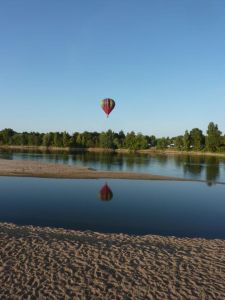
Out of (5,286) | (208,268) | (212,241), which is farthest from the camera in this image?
(212,241)

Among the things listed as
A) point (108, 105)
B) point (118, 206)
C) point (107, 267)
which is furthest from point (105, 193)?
point (108, 105)

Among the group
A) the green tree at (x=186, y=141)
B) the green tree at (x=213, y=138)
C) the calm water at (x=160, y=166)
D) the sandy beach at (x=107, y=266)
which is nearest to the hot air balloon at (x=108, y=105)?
the calm water at (x=160, y=166)

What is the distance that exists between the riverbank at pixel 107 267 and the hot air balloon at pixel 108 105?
55.2 meters

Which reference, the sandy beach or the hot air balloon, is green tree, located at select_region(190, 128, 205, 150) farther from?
the sandy beach

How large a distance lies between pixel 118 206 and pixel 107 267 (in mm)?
15129

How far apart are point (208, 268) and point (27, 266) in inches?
288

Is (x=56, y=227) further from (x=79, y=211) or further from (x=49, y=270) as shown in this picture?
(x=49, y=270)

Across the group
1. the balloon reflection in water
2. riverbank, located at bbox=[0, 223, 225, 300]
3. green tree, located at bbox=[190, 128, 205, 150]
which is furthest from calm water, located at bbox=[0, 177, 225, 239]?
green tree, located at bbox=[190, 128, 205, 150]

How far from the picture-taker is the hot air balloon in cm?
7088

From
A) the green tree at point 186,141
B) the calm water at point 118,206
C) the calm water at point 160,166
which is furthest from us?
the green tree at point 186,141

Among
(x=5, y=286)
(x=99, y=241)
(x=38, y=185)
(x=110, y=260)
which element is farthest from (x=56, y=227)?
(x=38, y=185)

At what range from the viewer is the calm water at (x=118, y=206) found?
21.1m

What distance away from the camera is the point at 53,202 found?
28469mm

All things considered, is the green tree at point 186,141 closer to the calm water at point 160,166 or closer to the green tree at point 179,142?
the green tree at point 179,142
